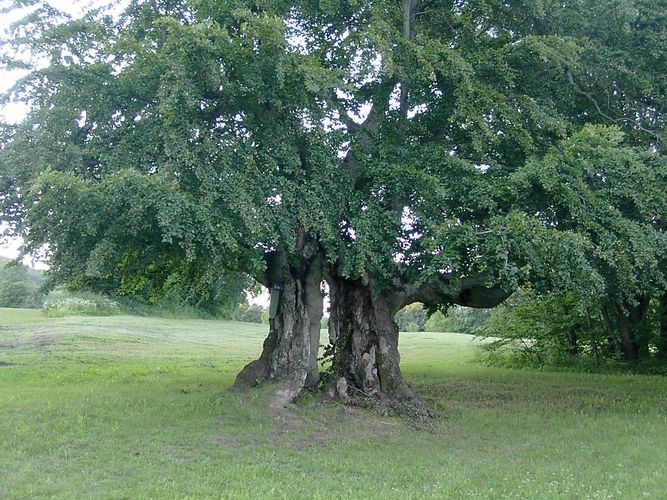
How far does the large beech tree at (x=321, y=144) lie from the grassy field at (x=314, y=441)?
186 centimetres

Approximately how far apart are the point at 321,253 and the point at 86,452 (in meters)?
5.93

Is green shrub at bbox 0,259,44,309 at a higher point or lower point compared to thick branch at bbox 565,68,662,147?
lower

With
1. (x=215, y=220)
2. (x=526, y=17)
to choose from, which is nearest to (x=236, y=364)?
(x=215, y=220)

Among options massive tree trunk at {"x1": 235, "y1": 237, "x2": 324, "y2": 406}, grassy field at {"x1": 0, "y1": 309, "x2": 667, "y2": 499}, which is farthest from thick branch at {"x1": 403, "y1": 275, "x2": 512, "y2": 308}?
grassy field at {"x1": 0, "y1": 309, "x2": 667, "y2": 499}

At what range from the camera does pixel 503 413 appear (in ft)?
39.2

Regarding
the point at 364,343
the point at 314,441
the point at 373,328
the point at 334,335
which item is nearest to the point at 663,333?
the point at 373,328

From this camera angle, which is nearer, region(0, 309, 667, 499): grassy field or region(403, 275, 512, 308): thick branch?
region(0, 309, 667, 499): grassy field

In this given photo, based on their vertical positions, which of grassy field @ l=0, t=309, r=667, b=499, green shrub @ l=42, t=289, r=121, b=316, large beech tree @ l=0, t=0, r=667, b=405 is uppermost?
large beech tree @ l=0, t=0, r=667, b=405

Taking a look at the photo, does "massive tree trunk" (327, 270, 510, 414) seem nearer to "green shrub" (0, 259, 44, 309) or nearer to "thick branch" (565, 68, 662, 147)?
"thick branch" (565, 68, 662, 147)

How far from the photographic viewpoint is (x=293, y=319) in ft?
40.7

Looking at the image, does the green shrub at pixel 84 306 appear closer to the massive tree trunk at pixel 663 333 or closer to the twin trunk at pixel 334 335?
the twin trunk at pixel 334 335

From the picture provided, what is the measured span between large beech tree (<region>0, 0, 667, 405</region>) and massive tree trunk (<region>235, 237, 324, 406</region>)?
38mm

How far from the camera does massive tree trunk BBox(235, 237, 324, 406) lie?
12.2 metres

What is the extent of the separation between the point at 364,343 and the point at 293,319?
150cm
